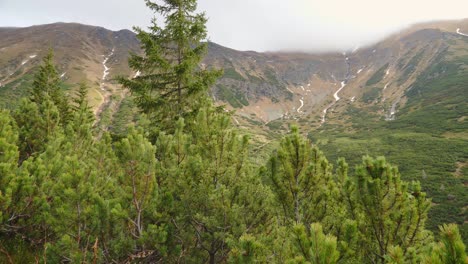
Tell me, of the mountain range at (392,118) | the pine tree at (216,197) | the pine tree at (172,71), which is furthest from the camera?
the mountain range at (392,118)

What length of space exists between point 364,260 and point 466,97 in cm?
15266

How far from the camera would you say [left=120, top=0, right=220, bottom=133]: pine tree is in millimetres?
13789

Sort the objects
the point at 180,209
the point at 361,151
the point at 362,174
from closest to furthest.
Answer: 1. the point at 362,174
2. the point at 180,209
3. the point at 361,151

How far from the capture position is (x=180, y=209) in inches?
249

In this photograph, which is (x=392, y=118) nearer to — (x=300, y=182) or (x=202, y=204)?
(x=300, y=182)

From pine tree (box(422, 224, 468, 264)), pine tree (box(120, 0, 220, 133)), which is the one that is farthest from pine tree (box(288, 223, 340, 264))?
pine tree (box(120, 0, 220, 133))

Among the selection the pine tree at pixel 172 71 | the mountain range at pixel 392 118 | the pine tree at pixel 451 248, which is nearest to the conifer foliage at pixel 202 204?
the pine tree at pixel 451 248

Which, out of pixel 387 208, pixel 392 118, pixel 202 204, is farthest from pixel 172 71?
pixel 392 118

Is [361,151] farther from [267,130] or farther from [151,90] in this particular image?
[151,90]

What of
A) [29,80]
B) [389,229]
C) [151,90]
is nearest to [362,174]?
[389,229]

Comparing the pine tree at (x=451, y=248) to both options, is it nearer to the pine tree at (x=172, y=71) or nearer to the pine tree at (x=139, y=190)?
the pine tree at (x=139, y=190)

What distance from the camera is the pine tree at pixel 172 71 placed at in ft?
45.2

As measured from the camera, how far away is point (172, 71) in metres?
14.4

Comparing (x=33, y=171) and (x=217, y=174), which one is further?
(x=33, y=171)
